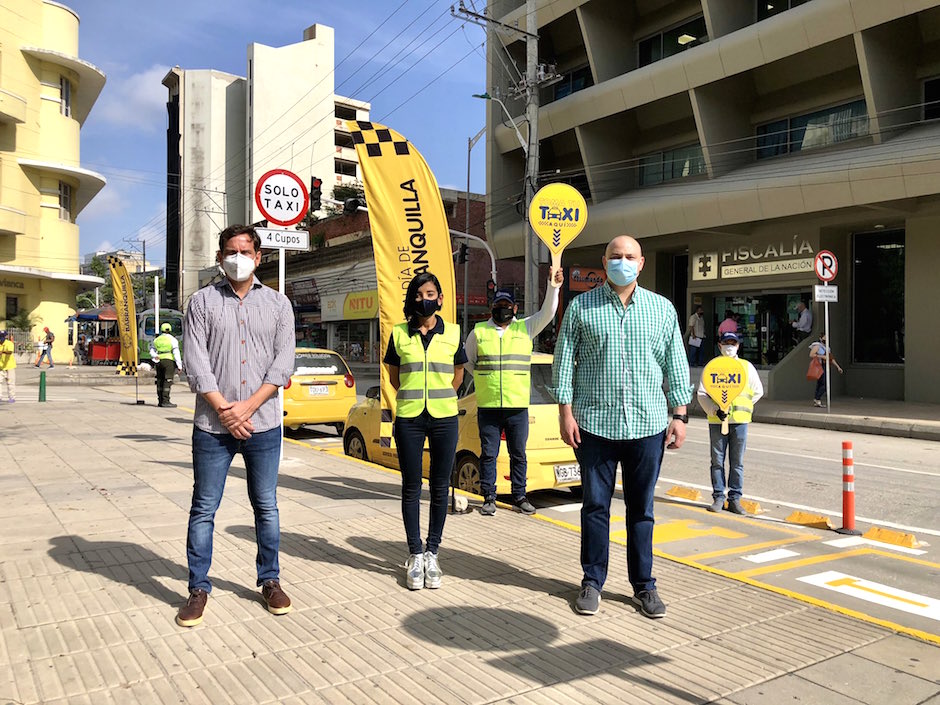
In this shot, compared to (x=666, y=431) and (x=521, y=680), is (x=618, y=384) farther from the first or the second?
(x=521, y=680)

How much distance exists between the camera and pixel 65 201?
40.7 metres

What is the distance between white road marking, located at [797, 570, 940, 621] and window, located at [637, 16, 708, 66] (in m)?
22.2

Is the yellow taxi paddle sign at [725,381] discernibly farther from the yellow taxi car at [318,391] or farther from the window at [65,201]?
the window at [65,201]

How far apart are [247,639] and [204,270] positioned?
229 feet

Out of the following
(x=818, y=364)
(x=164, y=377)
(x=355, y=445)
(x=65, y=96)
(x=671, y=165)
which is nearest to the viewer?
(x=355, y=445)

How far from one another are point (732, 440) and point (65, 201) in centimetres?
4202

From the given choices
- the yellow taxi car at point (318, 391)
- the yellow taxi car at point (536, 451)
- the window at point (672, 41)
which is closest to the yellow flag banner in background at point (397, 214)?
the yellow taxi car at point (536, 451)

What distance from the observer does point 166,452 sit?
388 inches

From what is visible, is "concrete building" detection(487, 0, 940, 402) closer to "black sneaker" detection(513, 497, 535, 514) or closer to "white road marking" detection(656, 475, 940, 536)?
"white road marking" detection(656, 475, 940, 536)

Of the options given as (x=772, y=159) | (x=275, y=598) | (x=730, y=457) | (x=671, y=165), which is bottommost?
(x=275, y=598)

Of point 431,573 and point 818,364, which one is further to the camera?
point 818,364

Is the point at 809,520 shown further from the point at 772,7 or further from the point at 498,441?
the point at 772,7

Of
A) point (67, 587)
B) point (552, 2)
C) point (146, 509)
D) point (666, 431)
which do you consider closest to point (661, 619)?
point (666, 431)

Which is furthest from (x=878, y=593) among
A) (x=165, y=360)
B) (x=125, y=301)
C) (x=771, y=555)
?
(x=125, y=301)
